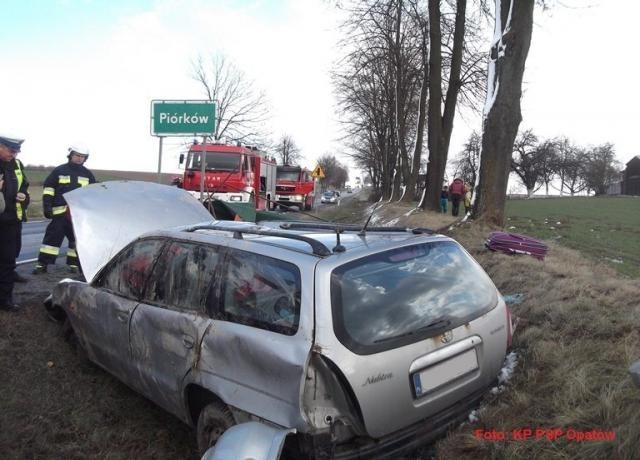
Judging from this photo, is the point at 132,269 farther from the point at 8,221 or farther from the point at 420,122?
the point at 420,122

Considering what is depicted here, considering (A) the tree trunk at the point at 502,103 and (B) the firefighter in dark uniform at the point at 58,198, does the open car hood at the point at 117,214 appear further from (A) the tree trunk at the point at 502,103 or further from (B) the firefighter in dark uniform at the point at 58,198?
(A) the tree trunk at the point at 502,103

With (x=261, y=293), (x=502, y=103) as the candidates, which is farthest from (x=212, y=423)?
(x=502, y=103)

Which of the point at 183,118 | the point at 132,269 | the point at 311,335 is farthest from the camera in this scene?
the point at 183,118

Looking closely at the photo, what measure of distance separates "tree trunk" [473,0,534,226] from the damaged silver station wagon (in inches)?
287

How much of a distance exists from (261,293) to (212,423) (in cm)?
81

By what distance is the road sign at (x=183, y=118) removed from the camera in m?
10.8

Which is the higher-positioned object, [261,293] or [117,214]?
[117,214]

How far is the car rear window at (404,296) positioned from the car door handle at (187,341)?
3.38 ft

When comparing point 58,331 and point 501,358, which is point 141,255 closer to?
point 58,331

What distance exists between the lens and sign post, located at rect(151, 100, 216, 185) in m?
10.8

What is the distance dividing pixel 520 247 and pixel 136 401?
209 inches

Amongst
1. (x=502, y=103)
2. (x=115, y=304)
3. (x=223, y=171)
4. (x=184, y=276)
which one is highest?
(x=502, y=103)

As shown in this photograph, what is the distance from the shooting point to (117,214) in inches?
230

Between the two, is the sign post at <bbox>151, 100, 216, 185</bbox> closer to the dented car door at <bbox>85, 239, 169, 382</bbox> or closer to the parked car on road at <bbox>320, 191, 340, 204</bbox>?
the dented car door at <bbox>85, 239, 169, 382</bbox>
